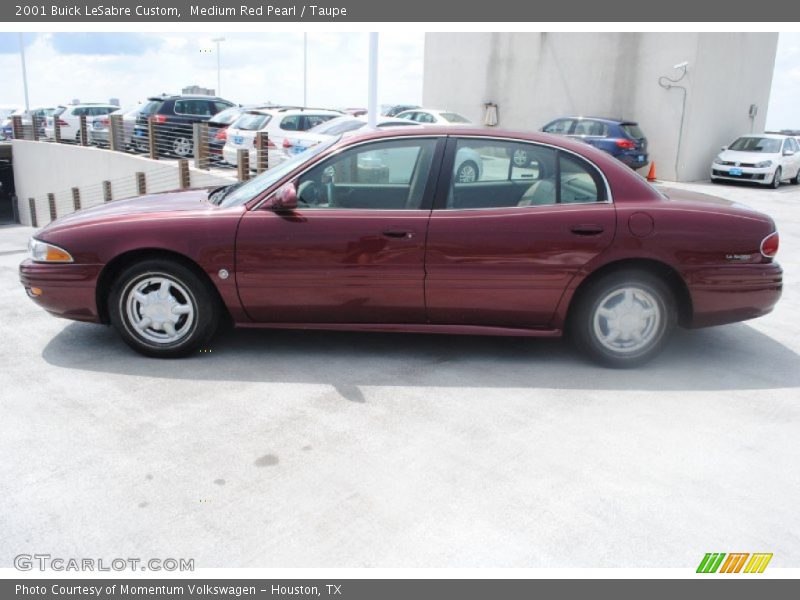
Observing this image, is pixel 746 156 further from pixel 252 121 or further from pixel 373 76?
pixel 373 76

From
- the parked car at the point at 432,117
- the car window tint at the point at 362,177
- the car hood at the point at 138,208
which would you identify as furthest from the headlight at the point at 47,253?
the parked car at the point at 432,117

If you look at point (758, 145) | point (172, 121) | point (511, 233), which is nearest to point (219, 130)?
point (172, 121)

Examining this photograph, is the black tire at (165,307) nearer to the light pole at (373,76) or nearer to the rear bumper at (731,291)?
the rear bumper at (731,291)

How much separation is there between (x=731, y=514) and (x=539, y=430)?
1000 mm

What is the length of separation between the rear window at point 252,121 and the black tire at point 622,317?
11652mm

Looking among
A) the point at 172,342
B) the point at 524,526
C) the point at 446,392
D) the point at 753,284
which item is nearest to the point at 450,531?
the point at 524,526

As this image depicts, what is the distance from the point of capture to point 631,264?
177 inches

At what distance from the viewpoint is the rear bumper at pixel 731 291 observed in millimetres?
4473

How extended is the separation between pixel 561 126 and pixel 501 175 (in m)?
16.5

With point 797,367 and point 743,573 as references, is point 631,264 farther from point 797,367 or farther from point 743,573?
point 743,573

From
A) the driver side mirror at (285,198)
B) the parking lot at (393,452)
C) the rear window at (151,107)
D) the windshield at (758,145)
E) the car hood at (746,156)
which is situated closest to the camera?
the parking lot at (393,452)

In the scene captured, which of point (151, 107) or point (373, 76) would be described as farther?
point (151, 107)

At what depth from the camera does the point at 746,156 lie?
1956cm

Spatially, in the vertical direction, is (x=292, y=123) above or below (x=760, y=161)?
above
